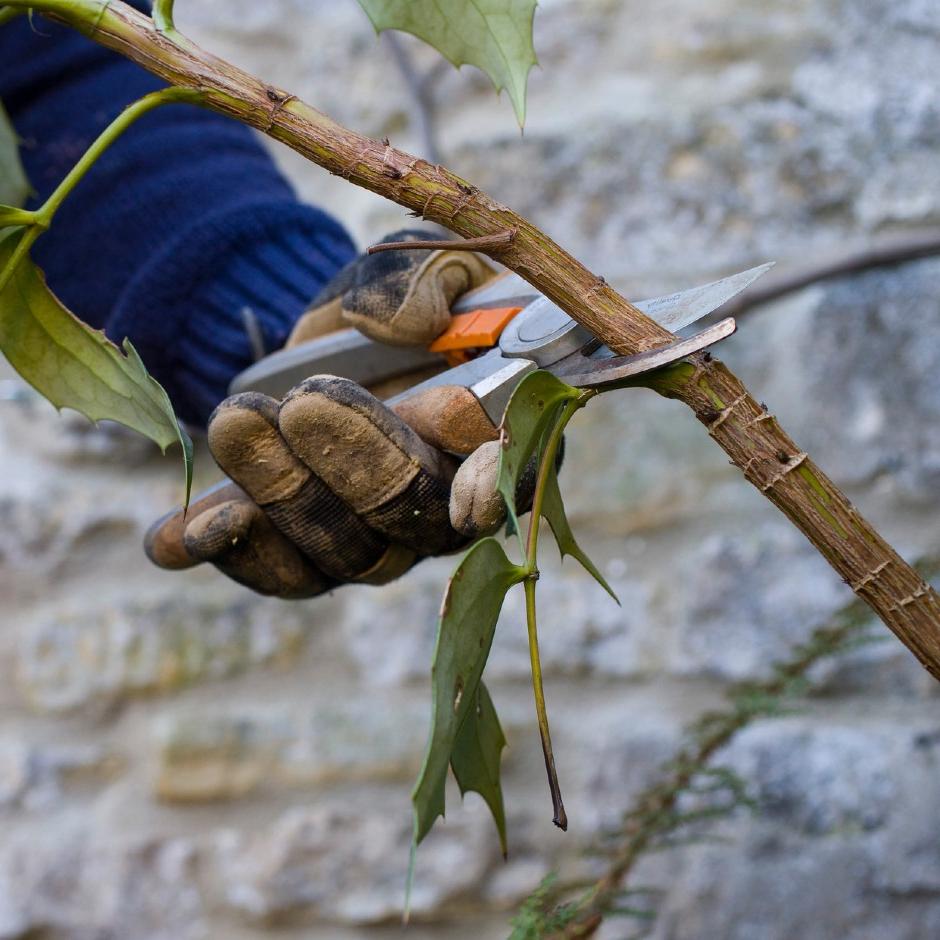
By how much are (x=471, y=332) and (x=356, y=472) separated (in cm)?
10

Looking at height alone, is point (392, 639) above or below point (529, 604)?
below

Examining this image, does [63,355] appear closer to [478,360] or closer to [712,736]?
[478,360]

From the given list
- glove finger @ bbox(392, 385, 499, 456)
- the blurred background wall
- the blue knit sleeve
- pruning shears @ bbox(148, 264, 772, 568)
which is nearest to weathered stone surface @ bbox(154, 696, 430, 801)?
the blurred background wall

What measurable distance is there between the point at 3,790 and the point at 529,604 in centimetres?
84

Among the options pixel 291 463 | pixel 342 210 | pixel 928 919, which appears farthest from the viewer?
pixel 342 210

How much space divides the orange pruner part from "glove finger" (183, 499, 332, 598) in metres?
0.13

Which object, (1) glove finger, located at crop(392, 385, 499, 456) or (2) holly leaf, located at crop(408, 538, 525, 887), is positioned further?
(1) glove finger, located at crop(392, 385, 499, 456)

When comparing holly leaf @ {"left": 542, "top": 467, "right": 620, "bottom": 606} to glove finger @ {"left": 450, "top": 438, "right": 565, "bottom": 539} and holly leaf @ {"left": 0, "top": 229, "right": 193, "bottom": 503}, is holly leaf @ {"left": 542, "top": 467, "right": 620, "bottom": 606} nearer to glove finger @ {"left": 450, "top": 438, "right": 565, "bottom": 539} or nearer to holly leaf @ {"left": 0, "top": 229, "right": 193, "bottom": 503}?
glove finger @ {"left": 450, "top": 438, "right": 565, "bottom": 539}

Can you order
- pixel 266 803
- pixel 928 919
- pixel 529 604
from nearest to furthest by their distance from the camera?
pixel 529 604
pixel 928 919
pixel 266 803

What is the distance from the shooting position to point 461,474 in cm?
44

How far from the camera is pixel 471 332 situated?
53 cm

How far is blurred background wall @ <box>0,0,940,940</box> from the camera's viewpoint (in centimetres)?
90

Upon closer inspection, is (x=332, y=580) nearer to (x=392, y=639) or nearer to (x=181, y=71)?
(x=181, y=71)

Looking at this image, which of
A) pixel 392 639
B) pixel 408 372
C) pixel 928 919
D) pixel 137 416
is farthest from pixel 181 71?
pixel 928 919
